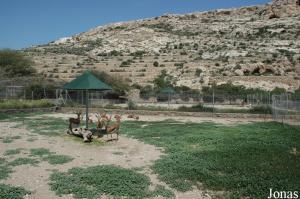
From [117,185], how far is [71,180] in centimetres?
124

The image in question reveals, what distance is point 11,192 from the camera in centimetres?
838

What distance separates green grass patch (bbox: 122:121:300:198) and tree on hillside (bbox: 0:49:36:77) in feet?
136

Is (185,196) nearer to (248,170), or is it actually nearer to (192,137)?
(248,170)

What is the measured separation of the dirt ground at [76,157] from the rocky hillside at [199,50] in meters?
37.8

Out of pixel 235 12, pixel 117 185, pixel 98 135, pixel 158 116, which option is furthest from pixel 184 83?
pixel 235 12

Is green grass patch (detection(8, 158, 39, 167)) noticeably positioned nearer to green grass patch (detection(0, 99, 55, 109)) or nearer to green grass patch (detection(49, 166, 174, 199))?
green grass patch (detection(49, 166, 174, 199))

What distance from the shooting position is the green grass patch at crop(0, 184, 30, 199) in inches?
321

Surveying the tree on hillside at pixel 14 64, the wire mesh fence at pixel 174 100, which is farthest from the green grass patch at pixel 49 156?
the tree on hillside at pixel 14 64

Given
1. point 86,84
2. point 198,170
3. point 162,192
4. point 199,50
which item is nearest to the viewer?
point 162,192

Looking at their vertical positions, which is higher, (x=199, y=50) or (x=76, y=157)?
(x=199, y=50)

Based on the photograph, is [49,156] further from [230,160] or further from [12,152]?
[230,160]

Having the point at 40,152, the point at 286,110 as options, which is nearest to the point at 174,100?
the point at 286,110

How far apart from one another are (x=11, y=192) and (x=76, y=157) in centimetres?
406

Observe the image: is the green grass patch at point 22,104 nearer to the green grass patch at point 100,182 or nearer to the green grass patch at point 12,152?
the green grass patch at point 12,152
